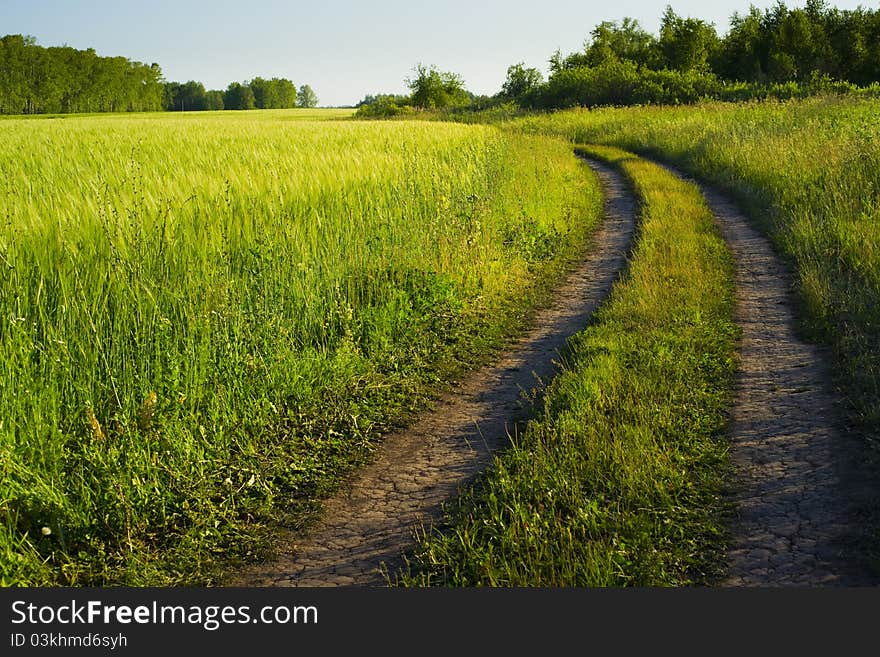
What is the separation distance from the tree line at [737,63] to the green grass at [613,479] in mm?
39085

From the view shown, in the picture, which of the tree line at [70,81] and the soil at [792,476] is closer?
the soil at [792,476]

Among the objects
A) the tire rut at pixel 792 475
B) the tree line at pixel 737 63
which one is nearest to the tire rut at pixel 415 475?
the tire rut at pixel 792 475

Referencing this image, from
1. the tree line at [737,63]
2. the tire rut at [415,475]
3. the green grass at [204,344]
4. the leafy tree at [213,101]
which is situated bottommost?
the tire rut at [415,475]

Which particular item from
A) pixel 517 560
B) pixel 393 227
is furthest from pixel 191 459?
pixel 393 227

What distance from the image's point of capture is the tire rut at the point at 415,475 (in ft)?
14.4

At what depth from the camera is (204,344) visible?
230 inches

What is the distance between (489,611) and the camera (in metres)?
3.53

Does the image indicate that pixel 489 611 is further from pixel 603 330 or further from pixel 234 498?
pixel 603 330

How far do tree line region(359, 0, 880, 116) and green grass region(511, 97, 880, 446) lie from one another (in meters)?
16.6

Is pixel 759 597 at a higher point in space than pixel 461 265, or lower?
lower

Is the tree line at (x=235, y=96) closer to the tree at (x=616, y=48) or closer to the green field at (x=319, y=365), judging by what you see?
the tree at (x=616, y=48)

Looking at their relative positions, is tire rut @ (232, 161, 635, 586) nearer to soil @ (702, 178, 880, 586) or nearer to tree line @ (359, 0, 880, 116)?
soil @ (702, 178, 880, 586)

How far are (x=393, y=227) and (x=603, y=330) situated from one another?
3156 mm

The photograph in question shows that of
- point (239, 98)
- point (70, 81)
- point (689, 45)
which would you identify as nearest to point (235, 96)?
point (239, 98)
